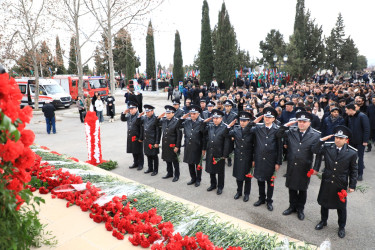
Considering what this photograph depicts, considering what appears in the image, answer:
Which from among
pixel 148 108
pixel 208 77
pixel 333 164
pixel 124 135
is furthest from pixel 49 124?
pixel 208 77

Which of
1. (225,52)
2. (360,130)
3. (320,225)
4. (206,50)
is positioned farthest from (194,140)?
(206,50)

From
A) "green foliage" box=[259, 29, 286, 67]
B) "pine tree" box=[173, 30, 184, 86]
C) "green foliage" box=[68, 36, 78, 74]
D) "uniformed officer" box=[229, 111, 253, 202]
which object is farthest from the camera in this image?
"green foliage" box=[259, 29, 286, 67]

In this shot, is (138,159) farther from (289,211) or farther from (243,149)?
(289,211)

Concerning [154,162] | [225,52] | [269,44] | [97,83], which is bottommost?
[154,162]

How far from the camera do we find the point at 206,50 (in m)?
31.5

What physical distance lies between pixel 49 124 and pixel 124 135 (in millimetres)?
4241

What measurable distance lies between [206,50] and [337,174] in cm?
2837

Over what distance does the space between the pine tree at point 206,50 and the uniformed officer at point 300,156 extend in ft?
88.1

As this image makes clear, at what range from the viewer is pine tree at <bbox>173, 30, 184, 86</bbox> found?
3753 centimetres

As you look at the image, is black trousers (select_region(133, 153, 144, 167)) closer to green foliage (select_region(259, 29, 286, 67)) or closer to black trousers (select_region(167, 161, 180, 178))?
black trousers (select_region(167, 161, 180, 178))

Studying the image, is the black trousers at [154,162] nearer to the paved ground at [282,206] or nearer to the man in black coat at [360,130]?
the paved ground at [282,206]

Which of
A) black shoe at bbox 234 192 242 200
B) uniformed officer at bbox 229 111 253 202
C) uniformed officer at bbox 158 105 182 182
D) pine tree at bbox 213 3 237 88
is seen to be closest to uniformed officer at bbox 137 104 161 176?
uniformed officer at bbox 158 105 182 182

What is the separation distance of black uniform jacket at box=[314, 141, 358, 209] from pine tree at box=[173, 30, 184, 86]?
33.3 meters

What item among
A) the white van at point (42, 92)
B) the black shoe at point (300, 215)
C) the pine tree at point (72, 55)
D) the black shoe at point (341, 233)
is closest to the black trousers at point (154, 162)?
the black shoe at point (300, 215)
